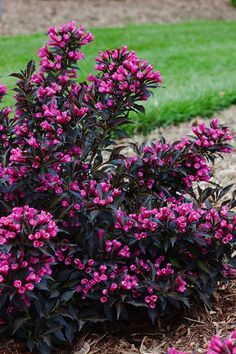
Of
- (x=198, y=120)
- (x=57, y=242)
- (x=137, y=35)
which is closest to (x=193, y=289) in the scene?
(x=57, y=242)

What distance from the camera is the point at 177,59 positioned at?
31.6ft

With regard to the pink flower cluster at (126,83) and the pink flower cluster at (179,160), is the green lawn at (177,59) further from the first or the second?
the pink flower cluster at (126,83)

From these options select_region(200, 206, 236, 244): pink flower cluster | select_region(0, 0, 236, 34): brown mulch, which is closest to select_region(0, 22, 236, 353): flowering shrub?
select_region(200, 206, 236, 244): pink flower cluster

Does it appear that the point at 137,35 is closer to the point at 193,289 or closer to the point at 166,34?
the point at 166,34

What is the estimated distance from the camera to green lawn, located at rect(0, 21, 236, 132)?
21.4ft

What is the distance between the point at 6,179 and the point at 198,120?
3.92 metres

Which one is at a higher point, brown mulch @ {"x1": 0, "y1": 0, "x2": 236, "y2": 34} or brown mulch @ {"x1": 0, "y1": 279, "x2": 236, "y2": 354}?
brown mulch @ {"x1": 0, "y1": 279, "x2": 236, "y2": 354}

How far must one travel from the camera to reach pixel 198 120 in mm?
6285

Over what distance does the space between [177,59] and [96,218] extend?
7.33m

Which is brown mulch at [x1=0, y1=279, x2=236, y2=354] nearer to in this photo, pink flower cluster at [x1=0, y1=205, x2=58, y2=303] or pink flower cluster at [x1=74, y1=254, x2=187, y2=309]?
pink flower cluster at [x1=74, y1=254, x2=187, y2=309]

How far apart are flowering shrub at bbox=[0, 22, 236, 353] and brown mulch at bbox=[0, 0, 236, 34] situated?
31.5 feet

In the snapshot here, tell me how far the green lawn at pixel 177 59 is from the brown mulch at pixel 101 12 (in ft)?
2.53

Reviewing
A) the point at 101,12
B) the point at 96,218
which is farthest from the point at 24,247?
the point at 101,12

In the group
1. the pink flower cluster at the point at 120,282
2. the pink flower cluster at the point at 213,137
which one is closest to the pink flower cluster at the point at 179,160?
the pink flower cluster at the point at 213,137
